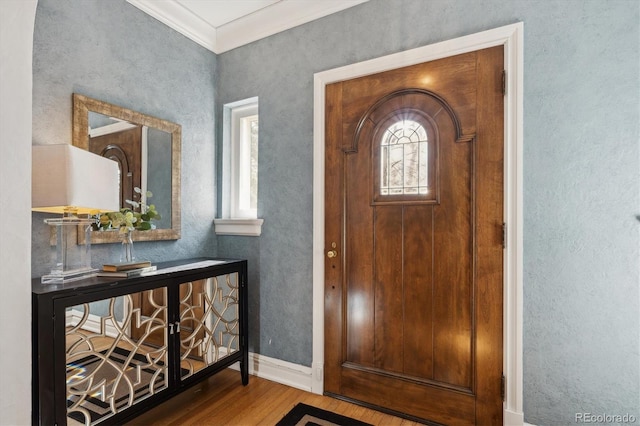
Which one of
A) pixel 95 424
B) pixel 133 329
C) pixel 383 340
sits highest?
pixel 133 329

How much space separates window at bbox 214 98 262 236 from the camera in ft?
8.66

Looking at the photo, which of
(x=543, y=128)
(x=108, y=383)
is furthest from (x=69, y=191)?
(x=543, y=128)

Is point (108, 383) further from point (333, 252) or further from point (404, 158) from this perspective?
point (404, 158)

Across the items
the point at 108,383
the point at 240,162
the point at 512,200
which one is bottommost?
the point at 108,383

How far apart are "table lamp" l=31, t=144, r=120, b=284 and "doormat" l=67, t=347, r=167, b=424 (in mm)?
397

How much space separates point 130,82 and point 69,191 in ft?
3.30

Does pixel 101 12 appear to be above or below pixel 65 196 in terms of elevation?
above

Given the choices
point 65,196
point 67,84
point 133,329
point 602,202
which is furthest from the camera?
point 67,84

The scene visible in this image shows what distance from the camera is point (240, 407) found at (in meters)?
1.99

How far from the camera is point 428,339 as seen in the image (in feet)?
6.03

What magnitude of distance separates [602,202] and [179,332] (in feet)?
7.20

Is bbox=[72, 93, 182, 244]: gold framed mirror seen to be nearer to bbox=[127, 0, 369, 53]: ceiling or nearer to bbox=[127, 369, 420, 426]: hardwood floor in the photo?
bbox=[127, 0, 369, 53]: ceiling

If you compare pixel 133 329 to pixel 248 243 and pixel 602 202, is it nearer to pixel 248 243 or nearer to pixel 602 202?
pixel 248 243

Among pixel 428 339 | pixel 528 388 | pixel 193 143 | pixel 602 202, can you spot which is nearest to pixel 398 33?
pixel 602 202
